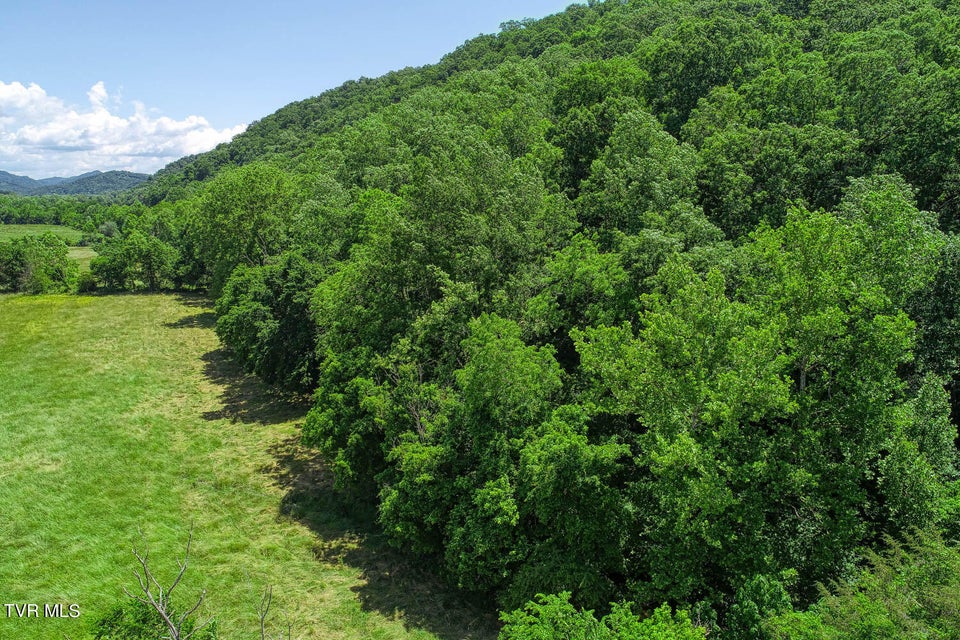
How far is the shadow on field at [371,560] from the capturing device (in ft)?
78.7

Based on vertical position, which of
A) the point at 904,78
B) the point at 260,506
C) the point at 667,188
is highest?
the point at 904,78

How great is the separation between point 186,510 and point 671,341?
100 feet

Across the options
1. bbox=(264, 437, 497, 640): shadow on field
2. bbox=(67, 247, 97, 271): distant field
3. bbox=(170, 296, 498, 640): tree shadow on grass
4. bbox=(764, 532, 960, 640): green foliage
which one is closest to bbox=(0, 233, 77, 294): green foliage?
bbox=(67, 247, 97, 271): distant field

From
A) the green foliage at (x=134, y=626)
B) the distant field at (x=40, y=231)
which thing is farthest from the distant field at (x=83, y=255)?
the green foliage at (x=134, y=626)

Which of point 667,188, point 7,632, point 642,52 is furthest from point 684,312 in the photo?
point 642,52

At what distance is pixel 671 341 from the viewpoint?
18.8 m

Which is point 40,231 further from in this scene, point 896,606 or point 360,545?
point 896,606

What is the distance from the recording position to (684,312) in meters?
19.2

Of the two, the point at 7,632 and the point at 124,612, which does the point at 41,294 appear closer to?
the point at 7,632

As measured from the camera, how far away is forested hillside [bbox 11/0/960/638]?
17.7 m

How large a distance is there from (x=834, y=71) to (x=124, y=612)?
168 feet

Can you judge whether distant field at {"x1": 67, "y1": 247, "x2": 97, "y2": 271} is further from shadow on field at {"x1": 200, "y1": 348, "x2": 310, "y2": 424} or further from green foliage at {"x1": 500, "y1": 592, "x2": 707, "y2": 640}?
green foliage at {"x1": 500, "y1": 592, "x2": 707, "y2": 640}

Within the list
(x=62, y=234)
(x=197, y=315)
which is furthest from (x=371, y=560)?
(x=62, y=234)

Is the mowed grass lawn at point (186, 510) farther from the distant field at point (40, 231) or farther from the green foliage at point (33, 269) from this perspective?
the distant field at point (40, 231)
